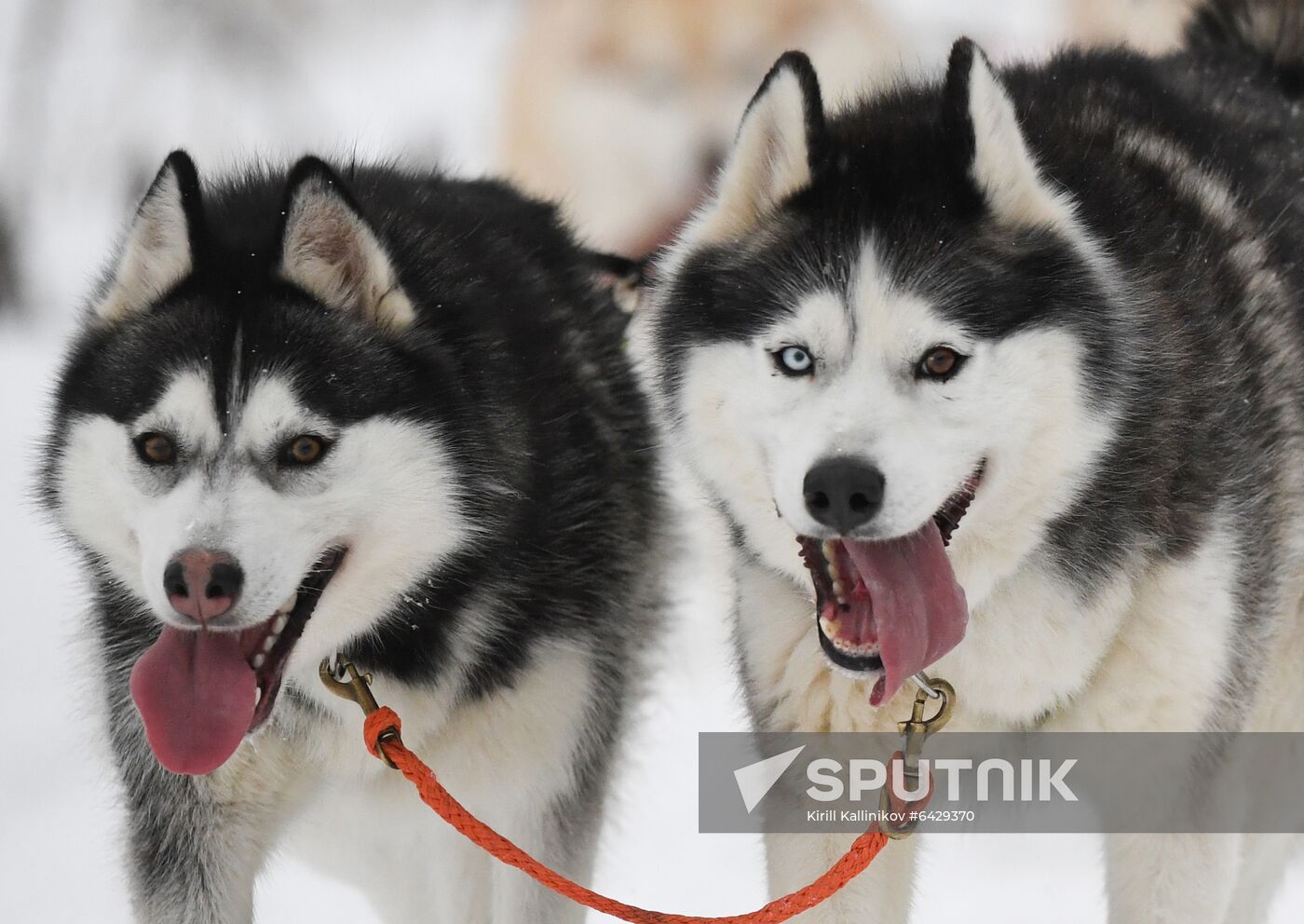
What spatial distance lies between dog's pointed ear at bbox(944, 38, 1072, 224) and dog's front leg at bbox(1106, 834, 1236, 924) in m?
1.09

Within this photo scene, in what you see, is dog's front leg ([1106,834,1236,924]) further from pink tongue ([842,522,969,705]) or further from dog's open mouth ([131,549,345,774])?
dog's open mouth ([131,549,345,774])

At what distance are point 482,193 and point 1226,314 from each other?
163cm

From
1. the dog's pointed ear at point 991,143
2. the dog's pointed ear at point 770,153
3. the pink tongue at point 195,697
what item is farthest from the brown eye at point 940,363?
the pink tongue at point 195,697

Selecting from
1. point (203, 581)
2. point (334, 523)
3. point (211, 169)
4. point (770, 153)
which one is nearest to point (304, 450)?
point (334, 523)

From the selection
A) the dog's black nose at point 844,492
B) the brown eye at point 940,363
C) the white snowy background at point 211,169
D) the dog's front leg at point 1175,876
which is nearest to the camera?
the dog's black nose at point 844,492

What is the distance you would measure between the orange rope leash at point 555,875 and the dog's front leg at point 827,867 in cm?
14

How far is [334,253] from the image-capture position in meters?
2.40

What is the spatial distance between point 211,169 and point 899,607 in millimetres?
1828

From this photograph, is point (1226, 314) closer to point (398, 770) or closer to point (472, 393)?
point (472, 393)

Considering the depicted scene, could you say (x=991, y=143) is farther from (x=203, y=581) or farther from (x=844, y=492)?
(x=203, y=581)

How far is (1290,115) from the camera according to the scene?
3283mm

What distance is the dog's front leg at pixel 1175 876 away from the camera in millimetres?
2502

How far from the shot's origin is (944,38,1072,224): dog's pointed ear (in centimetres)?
220

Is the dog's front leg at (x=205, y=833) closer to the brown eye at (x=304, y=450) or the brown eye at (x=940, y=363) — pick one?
the brown eye at (x=304, y=450)
